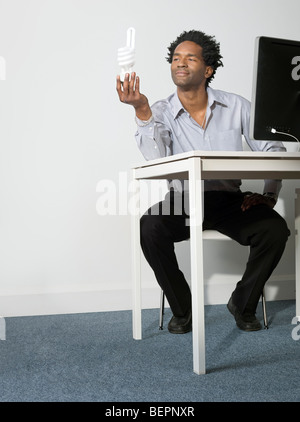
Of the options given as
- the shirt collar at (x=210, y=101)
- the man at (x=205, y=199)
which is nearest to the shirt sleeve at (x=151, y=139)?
the man at (x=205, y=199)

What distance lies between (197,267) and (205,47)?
1.40m

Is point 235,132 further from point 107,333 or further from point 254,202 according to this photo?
point 107,333

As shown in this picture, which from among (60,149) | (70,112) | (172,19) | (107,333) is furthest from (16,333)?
(172,19)

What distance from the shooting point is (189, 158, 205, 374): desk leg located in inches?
63.4

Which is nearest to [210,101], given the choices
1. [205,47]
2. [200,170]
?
[205,47]

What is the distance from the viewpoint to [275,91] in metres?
1.63

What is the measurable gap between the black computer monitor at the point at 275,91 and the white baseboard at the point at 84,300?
1.42m

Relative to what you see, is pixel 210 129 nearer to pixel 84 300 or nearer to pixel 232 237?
pixel 232 237

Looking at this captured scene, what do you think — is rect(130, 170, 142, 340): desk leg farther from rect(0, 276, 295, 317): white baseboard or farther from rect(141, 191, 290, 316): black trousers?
rect(0, 276, 295, 317): white baseboard

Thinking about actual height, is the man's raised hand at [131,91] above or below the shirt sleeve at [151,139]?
above

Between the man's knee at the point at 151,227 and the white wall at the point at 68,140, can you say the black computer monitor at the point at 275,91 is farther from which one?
the white wall at the point at 68,140

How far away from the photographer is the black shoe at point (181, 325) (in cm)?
217

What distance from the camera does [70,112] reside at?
272 centimetres

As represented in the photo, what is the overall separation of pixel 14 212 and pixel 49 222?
18 centimetres
